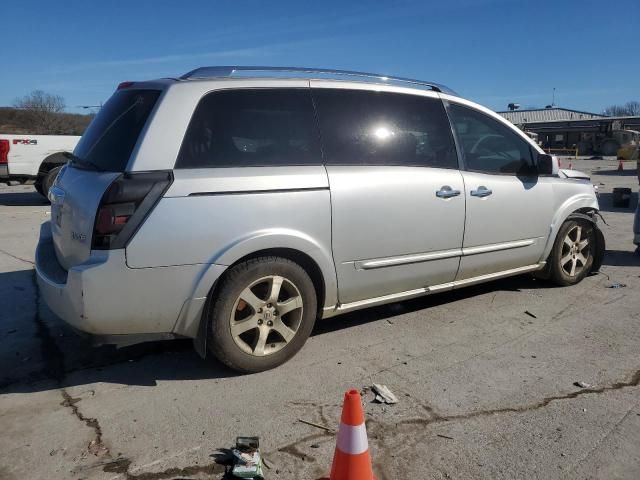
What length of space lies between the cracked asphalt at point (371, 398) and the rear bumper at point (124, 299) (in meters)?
0.43

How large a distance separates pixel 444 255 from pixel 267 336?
1.61 metres

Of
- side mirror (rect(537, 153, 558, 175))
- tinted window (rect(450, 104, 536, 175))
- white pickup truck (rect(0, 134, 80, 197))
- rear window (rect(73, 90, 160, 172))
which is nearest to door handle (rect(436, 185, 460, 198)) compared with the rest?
tinted window (rect(450, 104, 536, 175))

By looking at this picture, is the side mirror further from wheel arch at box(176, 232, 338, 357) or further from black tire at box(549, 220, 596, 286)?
wheel arch at box(176, 232, 338, 357)

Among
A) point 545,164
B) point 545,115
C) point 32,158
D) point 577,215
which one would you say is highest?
point 545,115

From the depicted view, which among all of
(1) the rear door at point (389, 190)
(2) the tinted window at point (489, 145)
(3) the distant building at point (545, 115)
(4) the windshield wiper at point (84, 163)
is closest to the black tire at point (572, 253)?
(2) the tinted window at point (489, 145)

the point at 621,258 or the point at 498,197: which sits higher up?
the point at 498,197

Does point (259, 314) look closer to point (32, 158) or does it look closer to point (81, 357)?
point (81, 357)

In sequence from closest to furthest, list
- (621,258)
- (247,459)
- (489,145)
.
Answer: (247,459) < (489,145) < (621,258)

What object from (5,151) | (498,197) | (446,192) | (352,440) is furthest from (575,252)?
(5,151)

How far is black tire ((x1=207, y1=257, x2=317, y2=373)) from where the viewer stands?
3439mm

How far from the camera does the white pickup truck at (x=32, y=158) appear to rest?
12.1 m

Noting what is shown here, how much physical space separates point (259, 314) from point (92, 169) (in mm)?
1393

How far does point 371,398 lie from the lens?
3.33 metres

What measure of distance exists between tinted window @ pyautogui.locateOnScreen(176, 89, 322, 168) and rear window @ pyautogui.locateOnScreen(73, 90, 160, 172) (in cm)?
32
